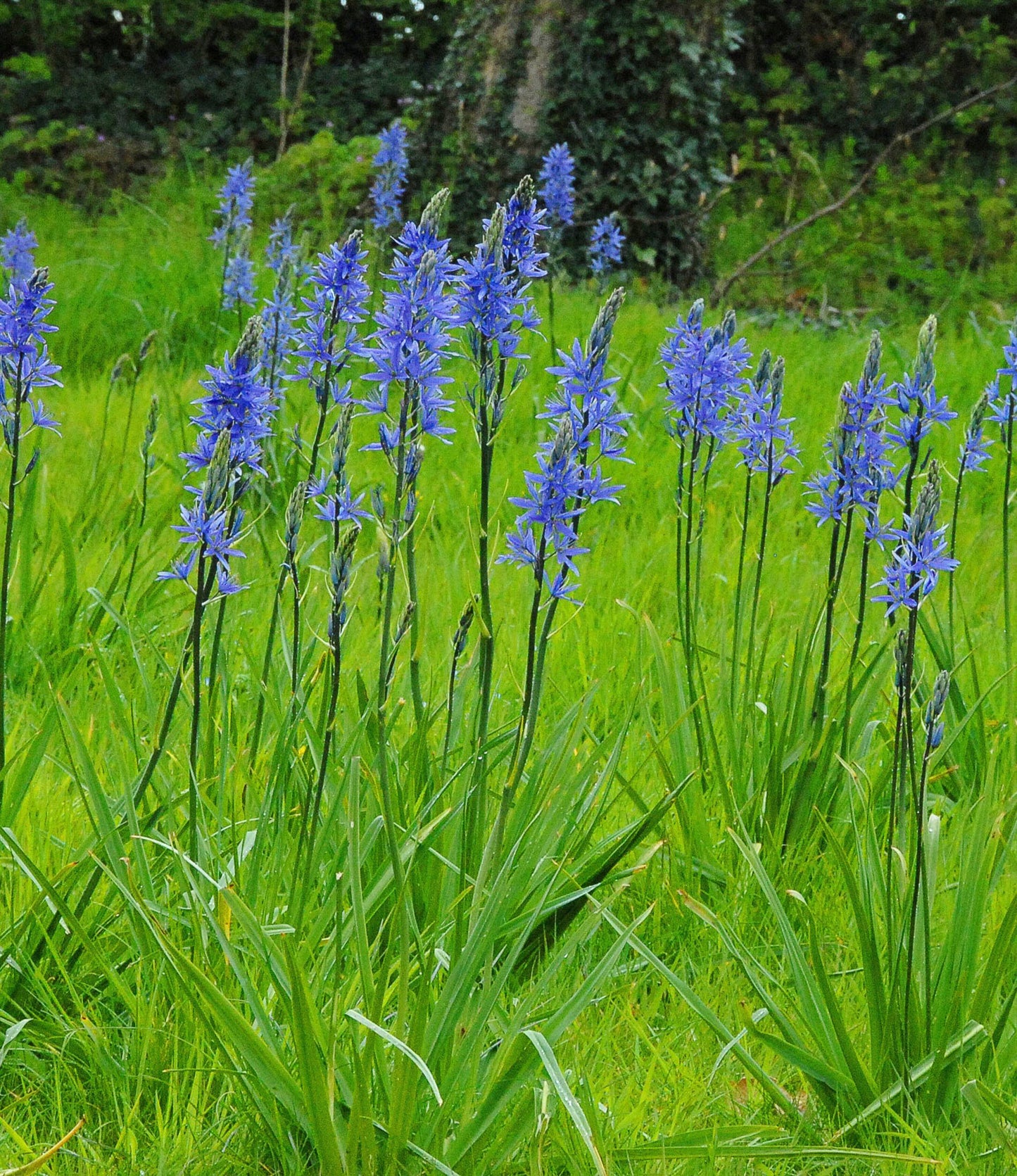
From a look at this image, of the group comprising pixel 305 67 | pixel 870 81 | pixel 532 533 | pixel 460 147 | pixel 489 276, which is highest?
pixel 870 81

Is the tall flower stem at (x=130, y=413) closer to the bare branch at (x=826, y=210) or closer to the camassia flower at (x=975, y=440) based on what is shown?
the camassia flower at (x=975, y=440)

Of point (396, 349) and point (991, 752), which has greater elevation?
point (396, 349)

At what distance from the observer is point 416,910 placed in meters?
1.95

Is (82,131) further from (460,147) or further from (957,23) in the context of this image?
(957,23)

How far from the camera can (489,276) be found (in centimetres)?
154

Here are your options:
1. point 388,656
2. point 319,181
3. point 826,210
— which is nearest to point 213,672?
point 388,656

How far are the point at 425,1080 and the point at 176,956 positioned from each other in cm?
36

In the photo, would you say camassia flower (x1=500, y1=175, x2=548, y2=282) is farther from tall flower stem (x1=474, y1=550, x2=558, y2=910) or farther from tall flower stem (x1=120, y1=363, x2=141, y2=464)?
tall flower stem (x1=120, y1=363, x2=141, y2=464)

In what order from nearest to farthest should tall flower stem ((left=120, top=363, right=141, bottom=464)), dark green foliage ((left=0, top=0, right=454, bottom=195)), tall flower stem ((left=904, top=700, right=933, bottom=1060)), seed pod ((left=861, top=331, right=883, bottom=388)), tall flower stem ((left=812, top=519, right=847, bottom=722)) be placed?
1. tall flower stem ((left=904, top=700, right=933, bottom=1060))
2. seed pod ((left=861, top=331, right=883, bottom=388))
3. tall flower stem ((left=812, top=519, right=847, bottom=722))
4. tall flower stem ((left=120, top=363, right=141, bottom=464))
5. dark green foliage ((left=0, top=0, right=454, bottom=195))

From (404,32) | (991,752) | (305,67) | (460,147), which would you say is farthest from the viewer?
(404,32)

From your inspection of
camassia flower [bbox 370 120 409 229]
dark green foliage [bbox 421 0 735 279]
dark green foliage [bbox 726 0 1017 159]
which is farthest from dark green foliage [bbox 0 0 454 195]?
camassia flower [bbox 370 120 409 229]

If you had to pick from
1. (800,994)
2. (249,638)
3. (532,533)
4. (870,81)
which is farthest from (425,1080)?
(870,81)

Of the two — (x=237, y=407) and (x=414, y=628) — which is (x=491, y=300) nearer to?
(x=237, y=407)

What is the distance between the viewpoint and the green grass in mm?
1532
